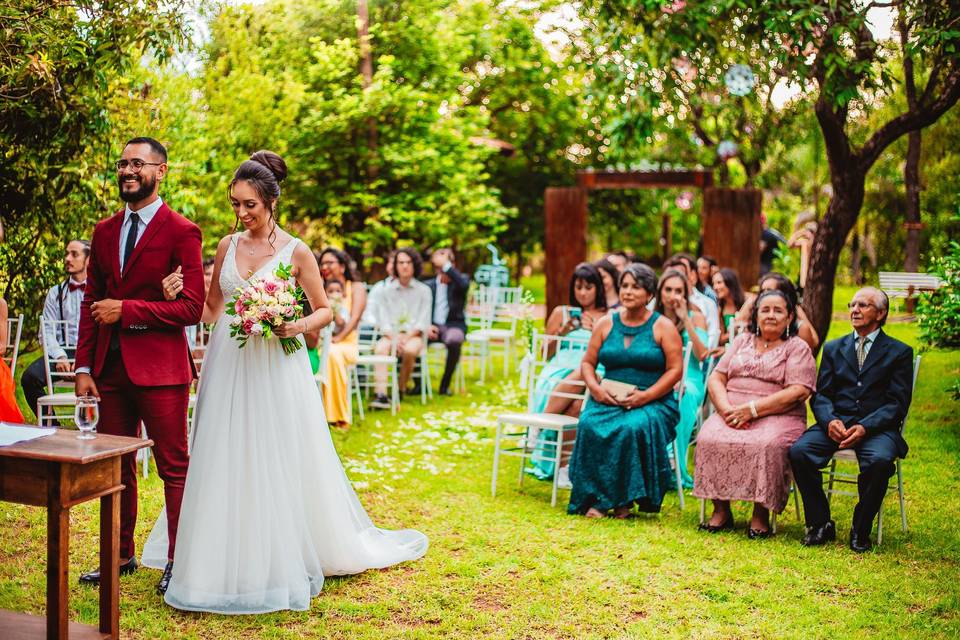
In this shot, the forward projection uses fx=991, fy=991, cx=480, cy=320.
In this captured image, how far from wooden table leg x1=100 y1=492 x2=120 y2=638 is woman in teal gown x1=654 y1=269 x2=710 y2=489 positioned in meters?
4.53

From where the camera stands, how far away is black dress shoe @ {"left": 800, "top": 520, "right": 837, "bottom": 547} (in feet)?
19.4

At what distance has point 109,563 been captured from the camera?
152 inches

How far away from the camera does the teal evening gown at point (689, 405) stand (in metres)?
7.55

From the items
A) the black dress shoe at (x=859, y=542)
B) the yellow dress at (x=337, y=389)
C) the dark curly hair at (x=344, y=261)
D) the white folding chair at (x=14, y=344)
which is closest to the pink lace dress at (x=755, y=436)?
the black dress shoe at (x=859, y=542)

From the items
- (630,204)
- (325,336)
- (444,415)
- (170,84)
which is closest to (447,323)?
(444,415)

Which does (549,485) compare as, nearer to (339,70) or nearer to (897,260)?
(339,70)

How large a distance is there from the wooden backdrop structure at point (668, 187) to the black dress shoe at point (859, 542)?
829 cm

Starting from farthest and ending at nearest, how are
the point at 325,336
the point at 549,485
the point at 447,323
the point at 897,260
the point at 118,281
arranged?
the point at 897,260, the point at 447,323, the point at 325,336, the point at 549,485, the point at 118,281

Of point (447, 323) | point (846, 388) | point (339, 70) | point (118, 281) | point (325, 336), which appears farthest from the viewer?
point (339, 70)

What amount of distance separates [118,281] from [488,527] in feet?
9.18

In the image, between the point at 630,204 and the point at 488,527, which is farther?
the point at 630,204

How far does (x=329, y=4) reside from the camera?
664 inches

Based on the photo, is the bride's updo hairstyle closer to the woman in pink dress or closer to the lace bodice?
the lace bodice

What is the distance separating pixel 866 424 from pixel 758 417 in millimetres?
647
